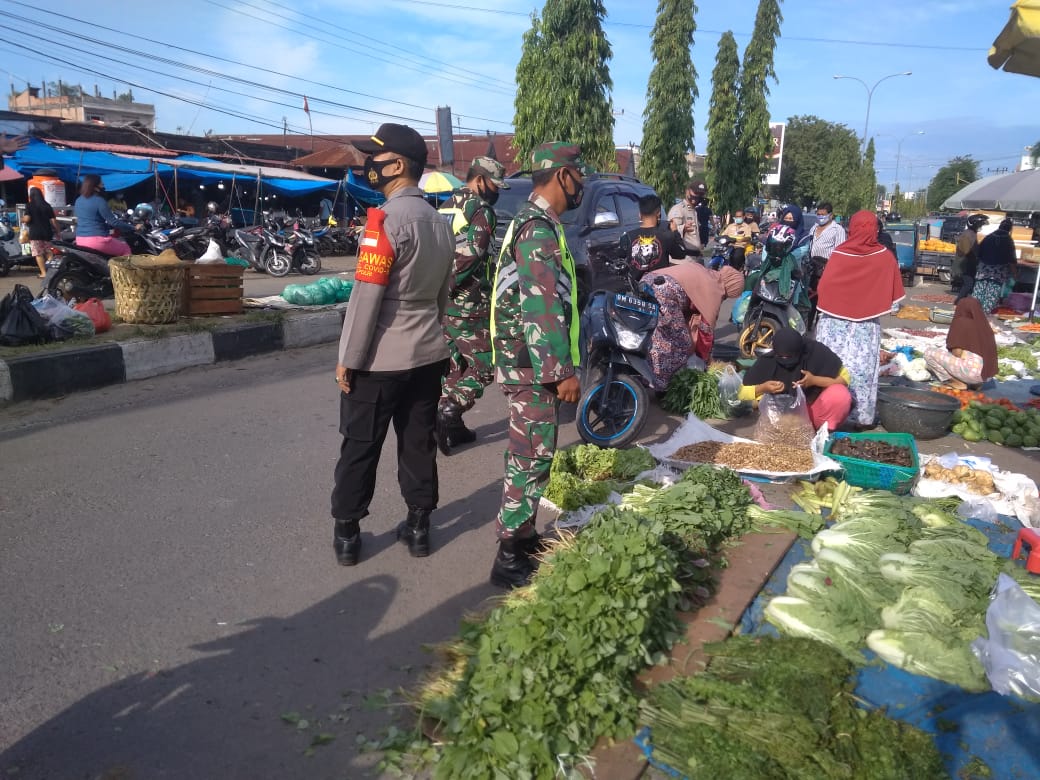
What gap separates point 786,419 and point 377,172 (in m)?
3.65

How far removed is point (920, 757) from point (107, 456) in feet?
16.6

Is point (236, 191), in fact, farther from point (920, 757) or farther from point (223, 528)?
point (920, 757)

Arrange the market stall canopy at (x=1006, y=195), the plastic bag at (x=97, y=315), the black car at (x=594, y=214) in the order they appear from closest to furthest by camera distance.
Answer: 1. the plastic bag at (x=97, y=315)
2. the black car at (x=594, y=214)
3. the market stall canopy at (x=1006, y=195)

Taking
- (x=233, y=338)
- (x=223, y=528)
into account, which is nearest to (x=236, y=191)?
(x=233, y=338)

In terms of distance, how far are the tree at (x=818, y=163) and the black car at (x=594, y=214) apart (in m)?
41.7

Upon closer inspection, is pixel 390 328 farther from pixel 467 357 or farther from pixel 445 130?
pixel 445 130

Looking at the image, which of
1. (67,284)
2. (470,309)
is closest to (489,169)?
(470,309)

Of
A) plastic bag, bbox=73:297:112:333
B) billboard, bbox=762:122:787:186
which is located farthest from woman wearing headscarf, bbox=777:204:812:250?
billboard, bbox=762:122:787:186

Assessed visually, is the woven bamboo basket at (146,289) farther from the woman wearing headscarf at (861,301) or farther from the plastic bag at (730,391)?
the woman wearing headscarf at (861,301)

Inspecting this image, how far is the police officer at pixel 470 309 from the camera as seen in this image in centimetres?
541

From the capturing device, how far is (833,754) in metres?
2.38

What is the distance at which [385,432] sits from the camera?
12.5 feet

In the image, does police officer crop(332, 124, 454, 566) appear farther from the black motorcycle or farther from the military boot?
the black motorcycle

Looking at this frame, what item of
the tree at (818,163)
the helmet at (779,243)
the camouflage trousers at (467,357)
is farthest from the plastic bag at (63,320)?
the tree at (818,163)
